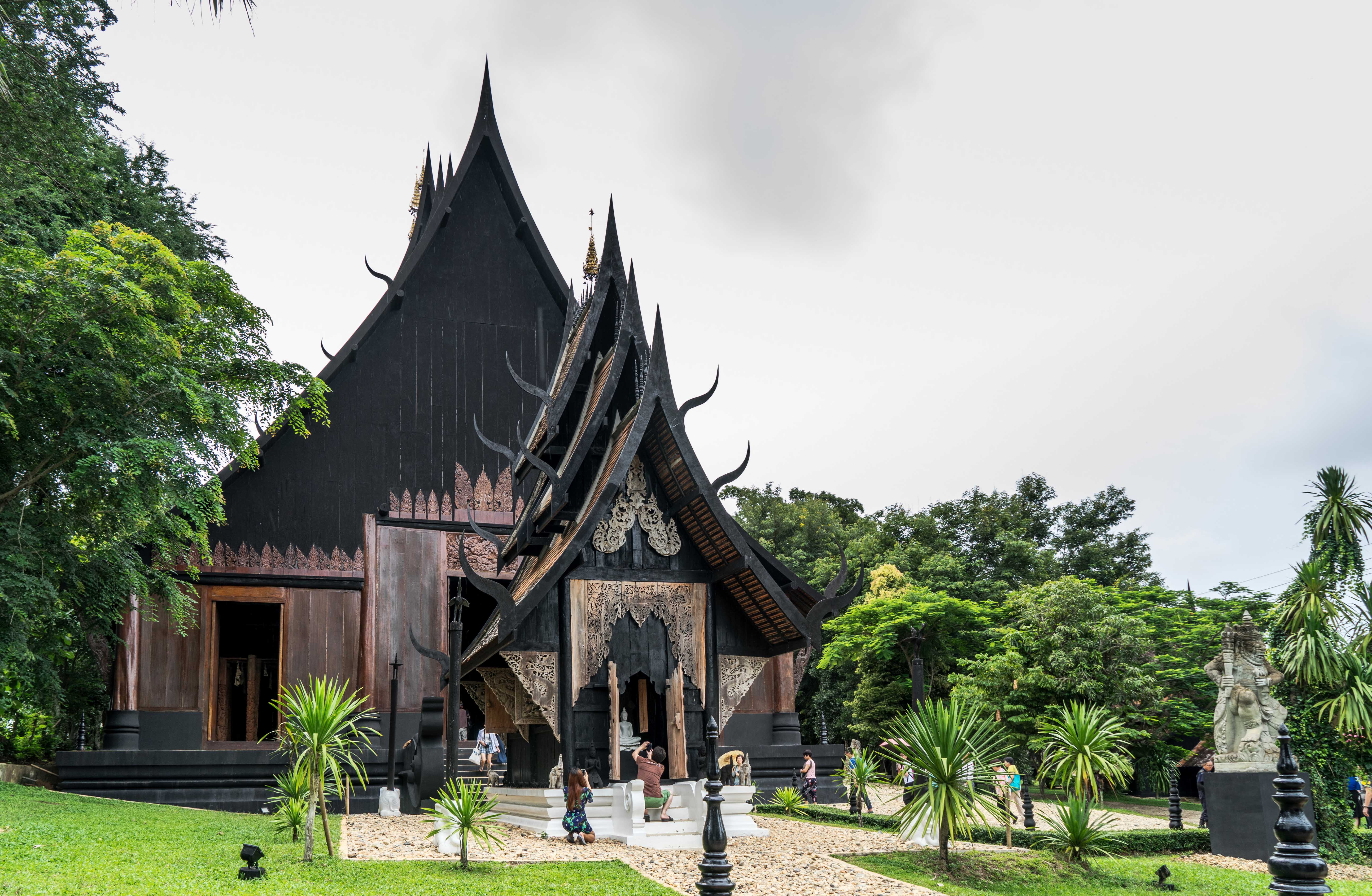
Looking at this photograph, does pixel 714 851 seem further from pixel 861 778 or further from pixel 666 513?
pixel 861 778

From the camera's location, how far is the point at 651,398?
11695mm

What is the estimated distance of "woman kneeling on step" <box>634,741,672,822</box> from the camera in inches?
432

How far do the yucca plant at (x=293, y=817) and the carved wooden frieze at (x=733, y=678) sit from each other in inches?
178

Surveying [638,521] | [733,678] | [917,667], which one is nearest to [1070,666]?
[917,667]

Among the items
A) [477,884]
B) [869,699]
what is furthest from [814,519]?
[477,884]

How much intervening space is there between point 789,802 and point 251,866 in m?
9.81

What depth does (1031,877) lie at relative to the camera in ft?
31.9

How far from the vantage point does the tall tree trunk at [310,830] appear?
28.5 feet

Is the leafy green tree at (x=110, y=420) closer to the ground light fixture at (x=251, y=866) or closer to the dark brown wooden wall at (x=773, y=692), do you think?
the ground light fixture at (x=251, y=866)

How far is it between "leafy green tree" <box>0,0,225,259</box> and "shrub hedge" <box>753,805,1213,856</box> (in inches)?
540

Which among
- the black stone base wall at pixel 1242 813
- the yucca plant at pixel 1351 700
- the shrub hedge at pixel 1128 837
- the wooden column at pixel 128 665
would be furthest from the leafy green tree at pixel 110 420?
the yucca plant at pixel 1351 700

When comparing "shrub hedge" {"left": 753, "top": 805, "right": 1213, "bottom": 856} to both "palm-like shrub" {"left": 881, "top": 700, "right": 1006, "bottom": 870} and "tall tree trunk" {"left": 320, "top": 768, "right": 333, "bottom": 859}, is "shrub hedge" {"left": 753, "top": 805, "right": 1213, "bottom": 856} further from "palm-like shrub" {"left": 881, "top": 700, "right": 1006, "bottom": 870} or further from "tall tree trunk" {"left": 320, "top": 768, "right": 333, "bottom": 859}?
"tall tree trunk" {"left": 320, "top": 768, "right": 333, "bottom": 859}

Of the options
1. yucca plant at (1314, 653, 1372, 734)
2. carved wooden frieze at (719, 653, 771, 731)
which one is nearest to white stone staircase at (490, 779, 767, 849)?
carved wooden frieze at (719, 653, 771, 731)

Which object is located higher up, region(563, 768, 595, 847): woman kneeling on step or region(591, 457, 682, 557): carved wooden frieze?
region(591, 457, 682, 557): carved wooden frieze
